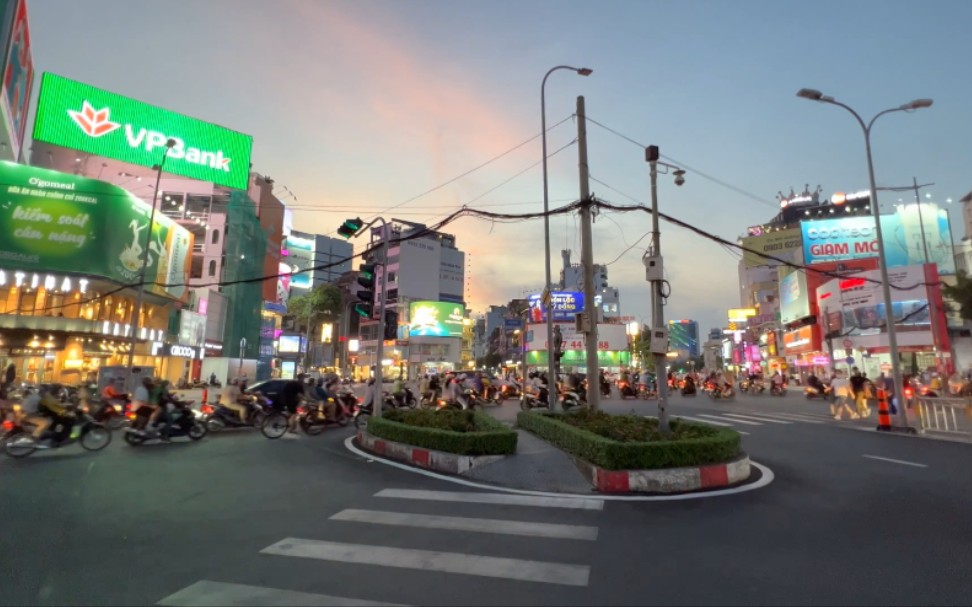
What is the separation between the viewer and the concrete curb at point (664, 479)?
25.1 feet

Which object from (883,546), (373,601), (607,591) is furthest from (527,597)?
(883,546)

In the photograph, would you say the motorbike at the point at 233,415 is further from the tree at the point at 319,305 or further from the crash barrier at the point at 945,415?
the tree at the point at 319,305

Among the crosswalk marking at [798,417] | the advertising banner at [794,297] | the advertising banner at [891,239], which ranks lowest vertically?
the crosswalk marking at [798,417]

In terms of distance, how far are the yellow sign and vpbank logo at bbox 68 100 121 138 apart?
77252 mm

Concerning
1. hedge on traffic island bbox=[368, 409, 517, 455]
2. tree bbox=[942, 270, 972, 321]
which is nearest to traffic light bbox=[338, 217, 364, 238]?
hedge on traffic island bbox=[368, 409, 517, 455]

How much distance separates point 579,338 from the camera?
225ft

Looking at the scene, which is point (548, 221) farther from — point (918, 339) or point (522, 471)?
point (918, 339)

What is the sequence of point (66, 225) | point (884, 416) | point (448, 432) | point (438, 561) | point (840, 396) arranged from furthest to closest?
point (66, 225) < point (840, 396) < point (884, 416) < point (448, 432) < point (438, 561)

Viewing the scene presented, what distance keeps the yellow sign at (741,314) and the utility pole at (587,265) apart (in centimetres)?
6844

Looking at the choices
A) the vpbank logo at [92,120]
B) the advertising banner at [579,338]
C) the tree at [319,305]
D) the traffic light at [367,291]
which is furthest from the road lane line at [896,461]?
the tree at [319,305]

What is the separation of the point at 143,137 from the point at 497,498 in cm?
5034

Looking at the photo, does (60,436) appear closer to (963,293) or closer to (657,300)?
(657,300)

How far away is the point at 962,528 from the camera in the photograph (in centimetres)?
567

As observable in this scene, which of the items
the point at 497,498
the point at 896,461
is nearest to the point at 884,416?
the point at 896,461
